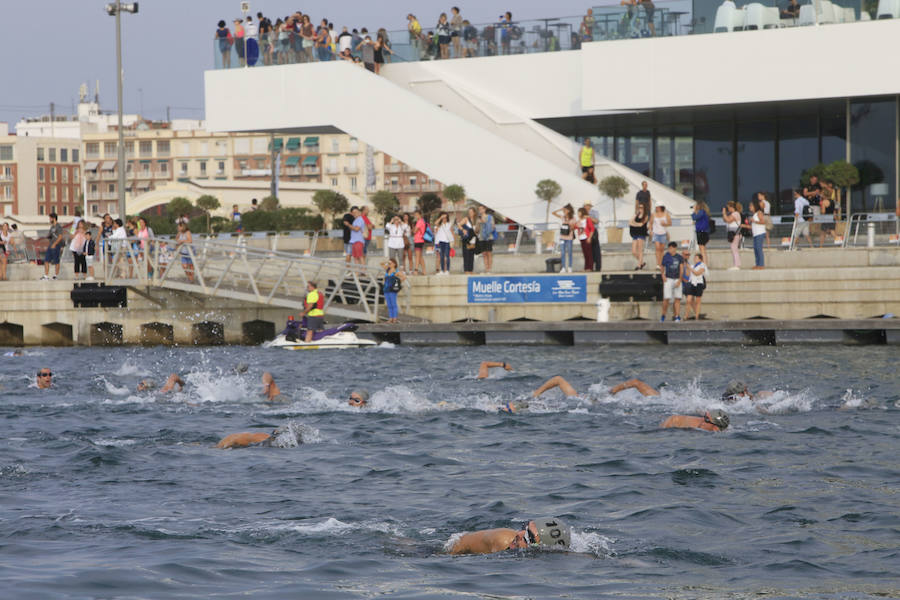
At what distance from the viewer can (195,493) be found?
13.0m

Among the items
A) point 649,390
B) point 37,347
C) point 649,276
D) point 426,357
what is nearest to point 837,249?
point 649,276

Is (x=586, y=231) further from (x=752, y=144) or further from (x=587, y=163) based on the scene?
(x=752, y=144)

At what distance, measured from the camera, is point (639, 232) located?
94.7 feet

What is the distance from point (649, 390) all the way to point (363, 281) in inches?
523

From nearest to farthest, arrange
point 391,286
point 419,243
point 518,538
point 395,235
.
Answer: point 518,538 < point 391,286 < point 395,235 < point 419,243

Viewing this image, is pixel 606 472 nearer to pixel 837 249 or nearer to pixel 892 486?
pixel 892 486

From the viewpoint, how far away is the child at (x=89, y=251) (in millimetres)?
32719

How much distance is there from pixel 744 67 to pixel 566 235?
889 centimetres

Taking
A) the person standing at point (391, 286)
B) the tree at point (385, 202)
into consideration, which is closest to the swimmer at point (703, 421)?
the person standing at point (391, 286)

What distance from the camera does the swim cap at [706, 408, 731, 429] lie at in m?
16.3

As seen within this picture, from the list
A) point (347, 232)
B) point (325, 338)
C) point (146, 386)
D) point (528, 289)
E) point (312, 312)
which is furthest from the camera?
point (347, 232)

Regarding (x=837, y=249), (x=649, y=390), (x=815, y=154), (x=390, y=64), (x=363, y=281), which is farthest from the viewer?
(x=390, y=64)

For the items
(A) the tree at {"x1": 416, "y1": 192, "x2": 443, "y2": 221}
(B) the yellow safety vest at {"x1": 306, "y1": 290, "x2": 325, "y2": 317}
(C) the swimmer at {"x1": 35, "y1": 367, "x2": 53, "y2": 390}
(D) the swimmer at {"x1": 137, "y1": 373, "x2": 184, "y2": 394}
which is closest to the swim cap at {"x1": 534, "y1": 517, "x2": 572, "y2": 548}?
(D) the swimmer at {"x1": 137, "y1": 373, "x2": 184, "y2": 394}

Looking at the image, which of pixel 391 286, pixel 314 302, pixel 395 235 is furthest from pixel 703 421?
pixel 395 235
